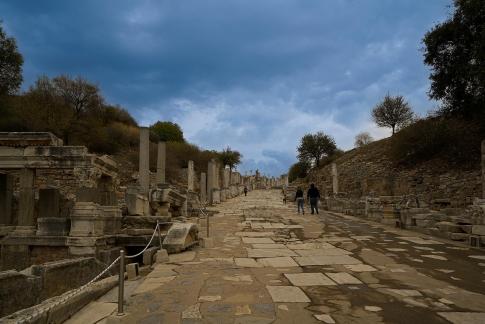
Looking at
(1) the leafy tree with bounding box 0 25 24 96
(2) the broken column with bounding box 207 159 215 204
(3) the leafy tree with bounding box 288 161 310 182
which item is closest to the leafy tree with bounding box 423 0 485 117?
(2) the broken column with bounding box 207 159 215 204

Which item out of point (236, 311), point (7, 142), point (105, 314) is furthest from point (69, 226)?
point (236, 311)

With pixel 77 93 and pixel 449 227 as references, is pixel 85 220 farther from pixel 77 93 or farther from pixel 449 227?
pixel 77 93

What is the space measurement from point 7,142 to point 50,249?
4068mm

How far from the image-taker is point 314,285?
6.12 meters

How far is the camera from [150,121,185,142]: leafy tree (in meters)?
59.0

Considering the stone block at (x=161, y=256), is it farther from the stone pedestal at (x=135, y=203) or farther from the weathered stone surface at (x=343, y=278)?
the stone pedestal at (x=135, y=203)

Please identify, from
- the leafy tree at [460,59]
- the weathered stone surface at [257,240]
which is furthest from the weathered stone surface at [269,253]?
the leafy tree at [460,59]

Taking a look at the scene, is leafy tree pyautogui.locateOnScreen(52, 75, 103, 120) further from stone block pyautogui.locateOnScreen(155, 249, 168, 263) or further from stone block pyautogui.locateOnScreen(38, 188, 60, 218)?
stone block pyautogui.locateOnScreen(155, 249, 168, 263)

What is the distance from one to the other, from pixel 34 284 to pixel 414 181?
29133 millimetres

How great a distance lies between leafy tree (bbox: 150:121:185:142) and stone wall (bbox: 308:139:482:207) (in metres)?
26.4

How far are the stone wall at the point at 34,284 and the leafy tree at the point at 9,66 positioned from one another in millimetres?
28805

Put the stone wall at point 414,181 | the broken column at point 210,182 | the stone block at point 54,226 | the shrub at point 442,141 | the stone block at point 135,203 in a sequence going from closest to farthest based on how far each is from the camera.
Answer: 1. the stone block at point 54,226
2. the stone block at point 135,203
3. the stone wall at point 414,181
4. the shrub at point 442,141
5. the broken column at point 210,182

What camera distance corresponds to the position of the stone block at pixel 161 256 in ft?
27.7

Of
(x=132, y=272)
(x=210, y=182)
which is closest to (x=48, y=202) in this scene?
(x=132, y=272)
